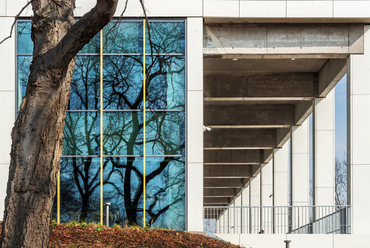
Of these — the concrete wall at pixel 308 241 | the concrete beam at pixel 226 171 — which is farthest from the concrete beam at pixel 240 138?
the concrete wall at pixel 308 241

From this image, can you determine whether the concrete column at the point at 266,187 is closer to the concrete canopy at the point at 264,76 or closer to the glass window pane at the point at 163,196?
the concrete canopy at the point at 264,76

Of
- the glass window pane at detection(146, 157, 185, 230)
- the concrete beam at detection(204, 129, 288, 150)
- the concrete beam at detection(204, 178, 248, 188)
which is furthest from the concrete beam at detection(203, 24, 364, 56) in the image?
the concrete beam at detection(204, 178, 248, 188)

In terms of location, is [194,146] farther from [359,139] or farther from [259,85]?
[259,85]

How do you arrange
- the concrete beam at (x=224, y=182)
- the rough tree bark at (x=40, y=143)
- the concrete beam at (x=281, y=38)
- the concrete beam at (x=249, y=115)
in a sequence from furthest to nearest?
the concrete beam at (x=224, y=182)
the concrete beam at (x=249, y=115)
the concrete beam at (x=281, y=38)
the rough tree bark at (x=40, y=143)

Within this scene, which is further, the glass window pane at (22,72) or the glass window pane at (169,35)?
the glass window pane at (169,35)

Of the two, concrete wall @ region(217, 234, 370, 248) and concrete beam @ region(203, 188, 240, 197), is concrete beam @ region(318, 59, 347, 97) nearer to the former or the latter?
concrete wall @ region(217, 234, 370, 248)

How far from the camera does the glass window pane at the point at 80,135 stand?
20.0m

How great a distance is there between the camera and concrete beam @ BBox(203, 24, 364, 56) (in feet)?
70.9

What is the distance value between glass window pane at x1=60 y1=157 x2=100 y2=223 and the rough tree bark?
12134 mm

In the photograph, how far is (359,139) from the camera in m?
21.8

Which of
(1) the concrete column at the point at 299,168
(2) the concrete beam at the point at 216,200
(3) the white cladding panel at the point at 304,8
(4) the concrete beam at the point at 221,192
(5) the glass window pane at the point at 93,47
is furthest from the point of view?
(2) the concrete beam at the point at 216,200

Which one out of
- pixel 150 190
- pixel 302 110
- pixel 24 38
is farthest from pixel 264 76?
pixel 24 38

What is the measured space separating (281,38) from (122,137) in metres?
6.80

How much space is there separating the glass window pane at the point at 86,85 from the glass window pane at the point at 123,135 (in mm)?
700
